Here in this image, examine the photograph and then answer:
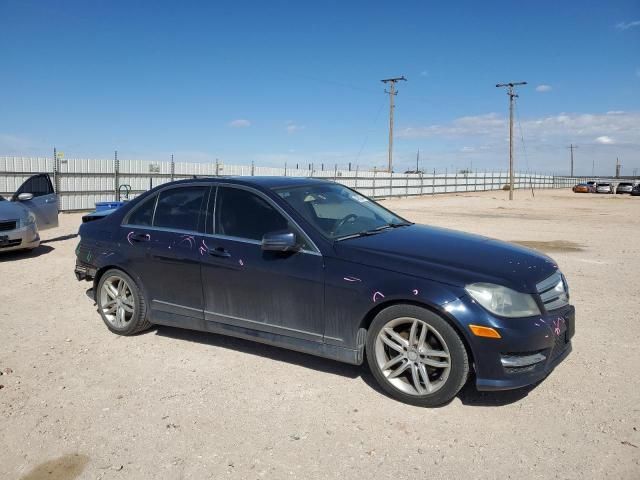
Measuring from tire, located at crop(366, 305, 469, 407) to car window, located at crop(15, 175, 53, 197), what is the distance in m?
9.73

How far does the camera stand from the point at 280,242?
4.01 metres

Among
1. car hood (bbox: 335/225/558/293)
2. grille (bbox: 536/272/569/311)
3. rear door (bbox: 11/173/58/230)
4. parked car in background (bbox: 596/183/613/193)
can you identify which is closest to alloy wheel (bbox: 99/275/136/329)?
car hood (bbox: 335/225/558/293)

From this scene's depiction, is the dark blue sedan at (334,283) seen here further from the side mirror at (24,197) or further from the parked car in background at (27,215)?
the side mirror at (24,197)

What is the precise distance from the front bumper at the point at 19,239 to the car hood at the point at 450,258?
7.69 meters

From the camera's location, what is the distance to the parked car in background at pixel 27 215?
9453mm

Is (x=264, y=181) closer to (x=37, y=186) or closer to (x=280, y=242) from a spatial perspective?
(x=280, y=242)

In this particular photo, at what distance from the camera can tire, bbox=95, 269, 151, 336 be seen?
200 inches

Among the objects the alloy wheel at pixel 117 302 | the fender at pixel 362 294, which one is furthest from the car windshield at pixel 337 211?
the alloy wheel at pixel 117 302

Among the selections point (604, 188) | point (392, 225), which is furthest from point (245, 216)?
point (604, 188)

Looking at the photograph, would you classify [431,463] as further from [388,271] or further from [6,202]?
[6,202]

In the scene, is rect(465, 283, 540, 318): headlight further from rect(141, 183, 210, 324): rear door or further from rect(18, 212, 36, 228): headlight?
rect(18, 212, 36, 228): headlight

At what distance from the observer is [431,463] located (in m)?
3.01

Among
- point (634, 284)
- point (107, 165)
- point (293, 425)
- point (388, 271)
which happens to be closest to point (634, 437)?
point (388, 271)

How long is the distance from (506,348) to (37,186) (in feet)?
35.6
